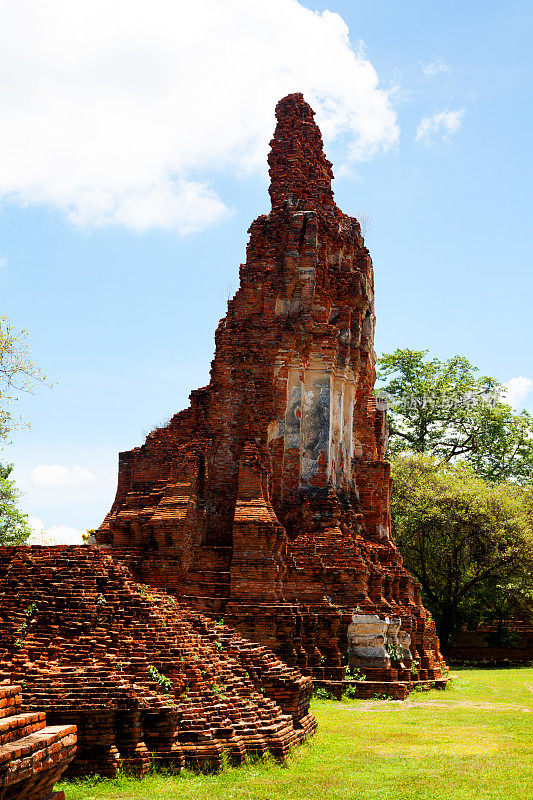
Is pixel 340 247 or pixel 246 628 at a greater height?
pixel 340 247

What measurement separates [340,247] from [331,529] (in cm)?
782

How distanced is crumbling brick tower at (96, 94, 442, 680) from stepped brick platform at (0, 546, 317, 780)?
3788 millimetres

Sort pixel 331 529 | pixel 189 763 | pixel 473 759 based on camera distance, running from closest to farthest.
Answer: pixel 189 763, pixel 473 759, pixel 331 529

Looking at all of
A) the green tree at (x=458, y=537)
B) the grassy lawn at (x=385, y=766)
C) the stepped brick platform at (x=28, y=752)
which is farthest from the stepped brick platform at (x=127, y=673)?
the green tree at (x=458, y=537)

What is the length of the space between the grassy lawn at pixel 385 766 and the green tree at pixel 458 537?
15.7m

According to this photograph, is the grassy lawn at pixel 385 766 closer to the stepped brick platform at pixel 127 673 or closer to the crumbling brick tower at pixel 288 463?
the stepped brick platform at pixel 127 673

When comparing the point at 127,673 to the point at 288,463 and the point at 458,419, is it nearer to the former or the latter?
the point at 288,463

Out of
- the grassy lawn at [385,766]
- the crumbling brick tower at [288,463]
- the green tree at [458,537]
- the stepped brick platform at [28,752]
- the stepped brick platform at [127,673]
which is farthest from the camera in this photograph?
the green tree at [458,537]

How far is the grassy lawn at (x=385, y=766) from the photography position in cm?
768

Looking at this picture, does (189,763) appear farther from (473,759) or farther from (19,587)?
(473,759)

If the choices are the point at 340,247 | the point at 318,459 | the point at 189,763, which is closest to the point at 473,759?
the point at 189,763

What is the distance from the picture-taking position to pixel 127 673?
8828mm

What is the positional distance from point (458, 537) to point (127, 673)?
2318cm

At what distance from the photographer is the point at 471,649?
3209 centimetres
